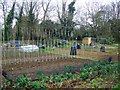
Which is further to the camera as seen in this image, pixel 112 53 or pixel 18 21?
pixel 112 53

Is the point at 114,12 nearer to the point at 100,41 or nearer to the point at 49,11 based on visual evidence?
the point at 100,41

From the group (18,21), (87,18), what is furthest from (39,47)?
(87,18)

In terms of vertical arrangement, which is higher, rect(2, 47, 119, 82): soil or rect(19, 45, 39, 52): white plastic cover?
rect(19, 45, 39, 52): white plastic cover

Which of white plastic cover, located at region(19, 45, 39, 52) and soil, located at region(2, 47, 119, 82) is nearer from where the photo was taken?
soil, located at region(2, 47, 119, 82)

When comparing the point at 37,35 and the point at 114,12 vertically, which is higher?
the point at 114,12

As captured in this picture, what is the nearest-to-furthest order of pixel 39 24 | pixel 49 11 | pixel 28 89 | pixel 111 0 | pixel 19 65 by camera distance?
pixel 28 89 → pixel 19 65 → pixel 39 24 → pixel 111 0 → pixel 49 11

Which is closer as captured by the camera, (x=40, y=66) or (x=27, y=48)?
(x=40, y=66)

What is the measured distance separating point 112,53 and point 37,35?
1.56m

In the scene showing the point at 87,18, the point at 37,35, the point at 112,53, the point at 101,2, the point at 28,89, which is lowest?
the point at 28,89

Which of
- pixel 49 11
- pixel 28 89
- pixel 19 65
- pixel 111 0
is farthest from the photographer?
pixel 49 11

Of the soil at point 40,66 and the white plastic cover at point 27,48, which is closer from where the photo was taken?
the soil at point 40,66

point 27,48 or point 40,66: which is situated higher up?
point 27,48

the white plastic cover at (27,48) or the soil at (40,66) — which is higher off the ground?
the white plastic cover at (27,48)

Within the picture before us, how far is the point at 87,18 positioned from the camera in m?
4.94
